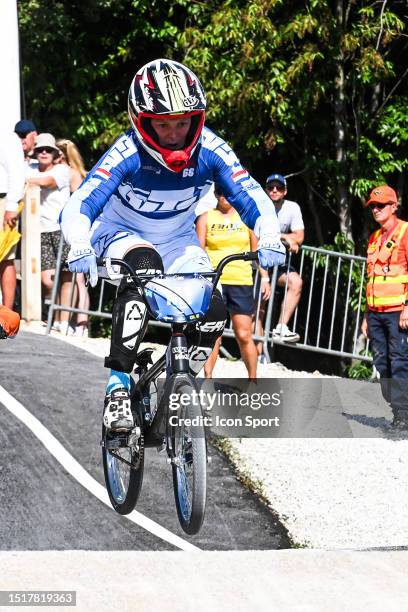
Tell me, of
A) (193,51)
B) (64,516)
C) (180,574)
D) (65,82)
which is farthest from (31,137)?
(65,82)

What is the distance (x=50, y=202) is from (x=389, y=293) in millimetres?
4065

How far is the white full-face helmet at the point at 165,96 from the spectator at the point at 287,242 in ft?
19.0

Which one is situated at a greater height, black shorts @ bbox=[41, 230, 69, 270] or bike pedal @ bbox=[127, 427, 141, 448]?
black shorts @ bbox=[41, 230, 69, 270]

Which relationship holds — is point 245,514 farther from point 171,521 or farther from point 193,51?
point 193,51

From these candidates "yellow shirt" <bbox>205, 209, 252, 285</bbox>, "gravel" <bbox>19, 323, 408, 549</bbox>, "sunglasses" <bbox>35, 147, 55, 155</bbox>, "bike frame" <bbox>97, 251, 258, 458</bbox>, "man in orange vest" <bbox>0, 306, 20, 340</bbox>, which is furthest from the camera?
"sunglasses" <bbox>35, 147, 55, 155</bbox>

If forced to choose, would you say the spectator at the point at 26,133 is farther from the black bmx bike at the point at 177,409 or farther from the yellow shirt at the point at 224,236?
the black bmx bike at the point at 177,409

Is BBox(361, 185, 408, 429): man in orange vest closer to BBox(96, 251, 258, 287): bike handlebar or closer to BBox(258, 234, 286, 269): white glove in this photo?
BBox(258, 234, 286, 269): white glove

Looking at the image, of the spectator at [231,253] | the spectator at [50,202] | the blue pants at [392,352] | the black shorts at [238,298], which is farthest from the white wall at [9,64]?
the blue pants at [392,352]

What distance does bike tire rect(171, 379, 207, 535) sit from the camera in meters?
5.53

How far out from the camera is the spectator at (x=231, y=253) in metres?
10.3

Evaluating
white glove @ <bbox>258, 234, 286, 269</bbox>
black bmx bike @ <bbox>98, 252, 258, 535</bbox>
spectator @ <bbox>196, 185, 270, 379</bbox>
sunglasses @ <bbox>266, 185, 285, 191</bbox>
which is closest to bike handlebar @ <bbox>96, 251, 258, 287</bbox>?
black bmx bike @ <bbox>98, 252, 258, 535</bbox>

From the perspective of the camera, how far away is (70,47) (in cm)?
1917

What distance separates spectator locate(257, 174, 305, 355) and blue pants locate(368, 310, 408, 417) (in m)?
1.48

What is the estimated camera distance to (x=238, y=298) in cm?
1068
